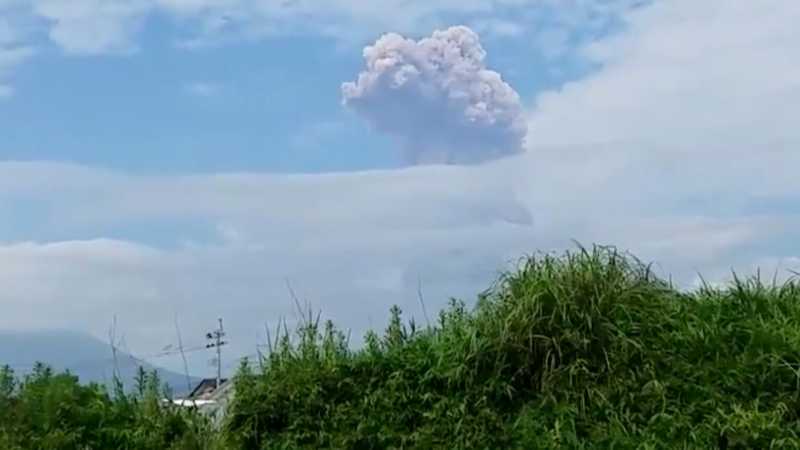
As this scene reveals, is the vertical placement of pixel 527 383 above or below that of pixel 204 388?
below

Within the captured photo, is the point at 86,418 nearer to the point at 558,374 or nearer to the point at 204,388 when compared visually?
the point at 204,388

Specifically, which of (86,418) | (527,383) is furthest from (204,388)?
(527,383)

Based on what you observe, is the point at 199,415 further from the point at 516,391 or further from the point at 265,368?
the point at 516,391

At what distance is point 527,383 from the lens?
6.62 metres

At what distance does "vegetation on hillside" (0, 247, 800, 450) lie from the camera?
6.33 metres

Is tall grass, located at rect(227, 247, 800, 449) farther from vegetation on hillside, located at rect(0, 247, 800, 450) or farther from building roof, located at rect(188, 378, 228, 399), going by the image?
building roof, located at rect(188, 378, 228, 399)

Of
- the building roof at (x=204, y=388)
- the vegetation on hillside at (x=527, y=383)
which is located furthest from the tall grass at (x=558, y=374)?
the building roof at (x=204, y=388)

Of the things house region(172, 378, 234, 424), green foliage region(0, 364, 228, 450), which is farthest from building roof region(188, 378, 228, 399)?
green foliage region(0, 364, 228, 450)

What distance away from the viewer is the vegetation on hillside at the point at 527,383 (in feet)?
20.8

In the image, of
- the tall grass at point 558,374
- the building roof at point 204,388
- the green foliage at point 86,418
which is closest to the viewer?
the tall grass at point 558,374

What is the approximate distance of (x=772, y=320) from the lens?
6.68 metres

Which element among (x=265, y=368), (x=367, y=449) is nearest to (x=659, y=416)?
(x=367, y=449)

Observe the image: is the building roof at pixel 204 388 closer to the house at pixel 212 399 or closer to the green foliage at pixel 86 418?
the house at pixel 212 399

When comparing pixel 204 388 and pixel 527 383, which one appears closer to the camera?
pixel 527 383
